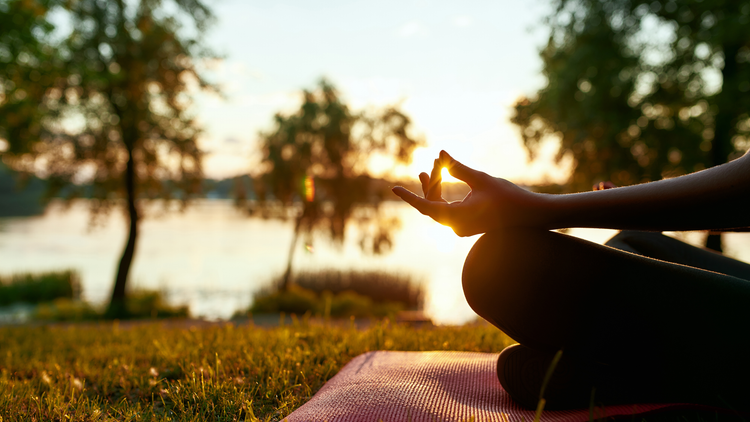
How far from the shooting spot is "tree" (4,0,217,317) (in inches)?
446

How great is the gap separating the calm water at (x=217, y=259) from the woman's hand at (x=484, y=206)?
7.08 m

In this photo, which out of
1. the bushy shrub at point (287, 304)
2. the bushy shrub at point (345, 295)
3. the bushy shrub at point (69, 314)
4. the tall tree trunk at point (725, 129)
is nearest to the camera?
the tall tree trunk at point (725, 129)

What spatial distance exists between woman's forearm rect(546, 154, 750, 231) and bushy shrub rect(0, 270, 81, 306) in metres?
20.4

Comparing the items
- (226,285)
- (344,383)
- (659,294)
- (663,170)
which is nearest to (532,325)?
(659,294)

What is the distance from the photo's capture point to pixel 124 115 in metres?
12.0

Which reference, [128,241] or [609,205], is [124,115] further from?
[609,205]

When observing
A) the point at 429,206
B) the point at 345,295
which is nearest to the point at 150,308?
the point at 345,295

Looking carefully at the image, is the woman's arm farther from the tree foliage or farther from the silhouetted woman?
the tree foliage

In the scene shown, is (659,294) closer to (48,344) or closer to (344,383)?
(344,383)

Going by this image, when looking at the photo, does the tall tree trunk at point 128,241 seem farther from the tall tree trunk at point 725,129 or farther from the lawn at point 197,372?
the tall tree trunk at point 725,129

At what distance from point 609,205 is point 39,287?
2104 centimetres

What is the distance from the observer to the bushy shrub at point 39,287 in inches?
635

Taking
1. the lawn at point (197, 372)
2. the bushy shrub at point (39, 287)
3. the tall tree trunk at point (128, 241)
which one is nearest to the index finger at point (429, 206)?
the lawn at point (197, 372)

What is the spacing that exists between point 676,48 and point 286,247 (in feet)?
97.6
